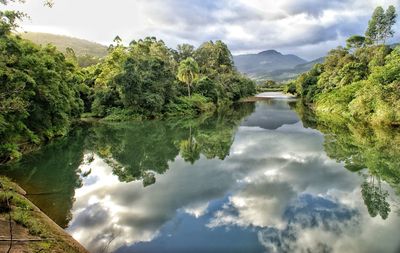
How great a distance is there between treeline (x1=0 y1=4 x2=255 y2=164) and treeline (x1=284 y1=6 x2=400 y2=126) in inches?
963

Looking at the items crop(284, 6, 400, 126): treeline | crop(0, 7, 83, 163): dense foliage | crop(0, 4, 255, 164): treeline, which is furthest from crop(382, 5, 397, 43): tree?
crop(0, 7, 83, 163): dense foliage

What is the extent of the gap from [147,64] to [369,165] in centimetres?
4447

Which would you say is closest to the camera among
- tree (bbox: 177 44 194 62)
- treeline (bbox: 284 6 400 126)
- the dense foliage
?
the dense foliage

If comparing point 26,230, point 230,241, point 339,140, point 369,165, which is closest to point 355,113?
point 339,140

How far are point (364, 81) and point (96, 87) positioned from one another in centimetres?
4633

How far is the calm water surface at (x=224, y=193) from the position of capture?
1146 centimetres

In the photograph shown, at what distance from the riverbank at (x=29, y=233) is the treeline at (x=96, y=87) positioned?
3403 millimetres

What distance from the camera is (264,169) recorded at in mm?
21312

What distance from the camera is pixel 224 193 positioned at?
54.6 ft

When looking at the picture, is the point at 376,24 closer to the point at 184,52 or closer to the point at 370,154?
the point at 184,52

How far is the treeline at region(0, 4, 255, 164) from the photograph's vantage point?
72.0ft

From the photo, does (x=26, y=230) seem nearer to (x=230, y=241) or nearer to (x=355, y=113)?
(x=230, y=241)

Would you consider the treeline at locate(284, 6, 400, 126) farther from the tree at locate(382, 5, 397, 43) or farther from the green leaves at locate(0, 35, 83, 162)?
the green leaves at locate(0, 35, 83, 162)

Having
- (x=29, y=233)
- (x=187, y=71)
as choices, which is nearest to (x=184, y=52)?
(x=187, y=71)
